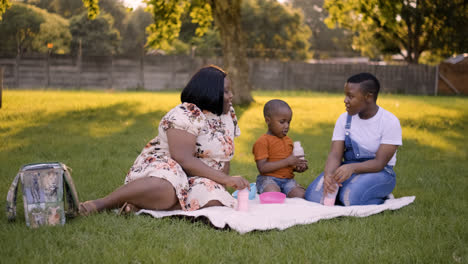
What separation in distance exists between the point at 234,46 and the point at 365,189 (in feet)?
30.9

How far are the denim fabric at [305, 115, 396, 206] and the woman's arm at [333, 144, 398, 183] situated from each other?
0.29ft

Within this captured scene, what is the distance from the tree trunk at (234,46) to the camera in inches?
516

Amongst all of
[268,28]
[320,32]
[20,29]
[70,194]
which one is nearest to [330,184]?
[70,194]

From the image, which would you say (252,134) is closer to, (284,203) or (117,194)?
(284,203)

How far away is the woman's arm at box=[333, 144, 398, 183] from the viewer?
435 cm

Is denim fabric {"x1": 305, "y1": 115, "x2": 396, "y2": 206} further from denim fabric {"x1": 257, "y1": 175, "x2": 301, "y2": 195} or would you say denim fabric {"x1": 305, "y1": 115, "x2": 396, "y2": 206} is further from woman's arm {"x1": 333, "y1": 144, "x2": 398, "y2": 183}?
denim fabric {"x1": 257, "y1": 175, "x2": 301, "y2": 195}

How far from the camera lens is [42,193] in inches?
137

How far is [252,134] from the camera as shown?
9258 mm

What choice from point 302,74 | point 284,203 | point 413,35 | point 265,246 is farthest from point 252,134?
point 413,35

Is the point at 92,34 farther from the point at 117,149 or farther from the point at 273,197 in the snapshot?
the point at 273,197

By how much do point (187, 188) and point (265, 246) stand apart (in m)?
1.03

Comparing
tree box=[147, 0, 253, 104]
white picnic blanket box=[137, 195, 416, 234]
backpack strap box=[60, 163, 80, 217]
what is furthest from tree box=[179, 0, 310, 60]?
backpack strap box=[60, 163, 80, 217]

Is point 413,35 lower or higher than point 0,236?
higher

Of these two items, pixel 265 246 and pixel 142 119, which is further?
pixel 142 119
